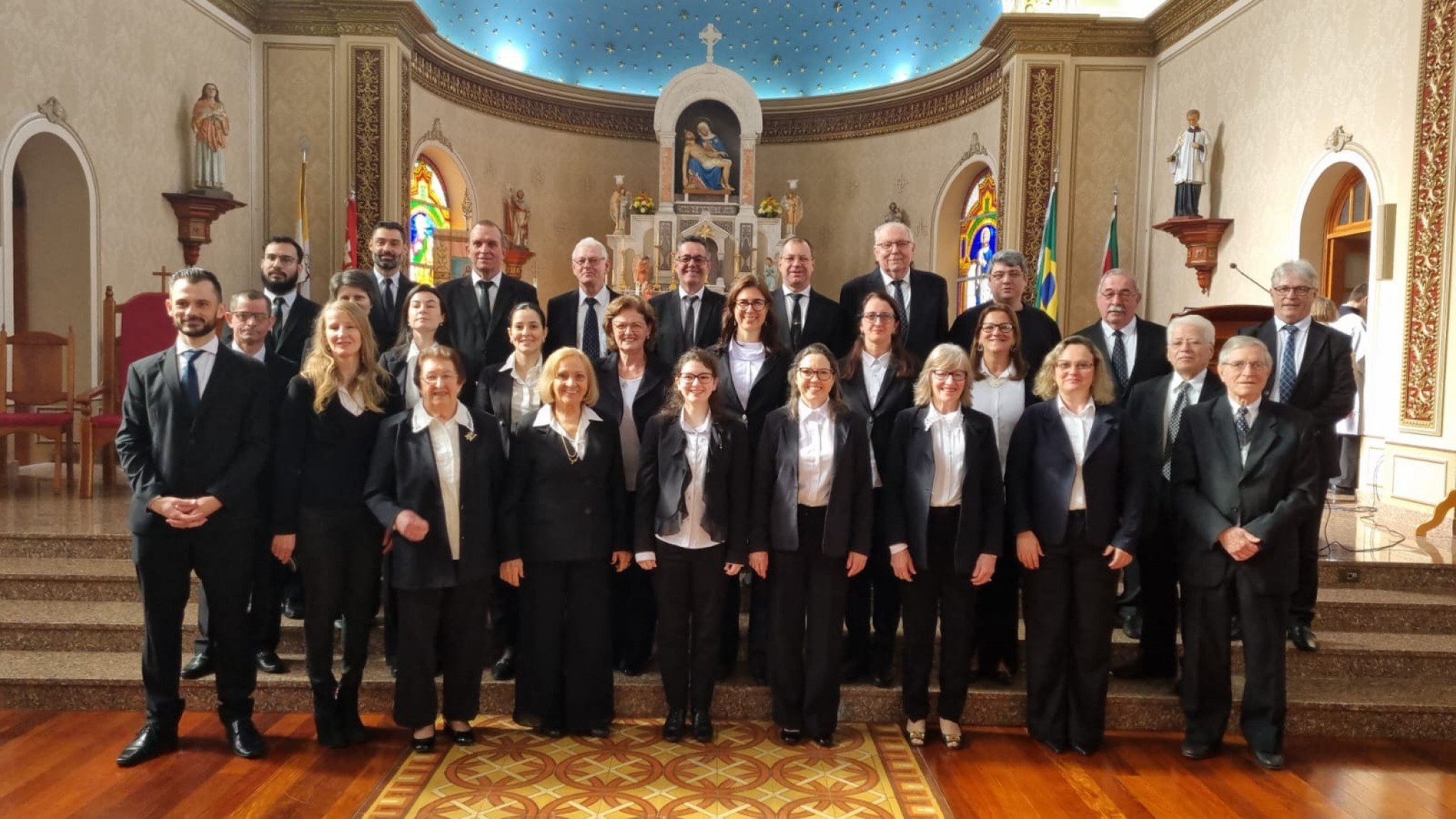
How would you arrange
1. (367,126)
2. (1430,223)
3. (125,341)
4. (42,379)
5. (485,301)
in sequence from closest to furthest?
1. (485,301)
2. (1430,223)
3. (42,379)
4. (125,341)
5. (367,126)

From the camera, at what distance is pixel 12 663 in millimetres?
3924

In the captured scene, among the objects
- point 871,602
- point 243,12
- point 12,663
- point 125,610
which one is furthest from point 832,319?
point 243,12

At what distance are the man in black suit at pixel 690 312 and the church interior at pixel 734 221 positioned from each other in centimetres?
138

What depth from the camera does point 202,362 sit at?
3271 mm

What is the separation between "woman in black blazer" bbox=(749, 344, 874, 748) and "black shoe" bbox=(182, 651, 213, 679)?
2083mm

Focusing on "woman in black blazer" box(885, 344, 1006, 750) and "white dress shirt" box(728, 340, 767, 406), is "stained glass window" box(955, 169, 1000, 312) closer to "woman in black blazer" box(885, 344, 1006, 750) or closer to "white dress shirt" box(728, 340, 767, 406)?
"white dress shirt" box(728, 340, 767, 406)

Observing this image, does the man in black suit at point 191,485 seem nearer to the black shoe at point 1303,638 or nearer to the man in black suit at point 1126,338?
the man in black suit at point 1126,338

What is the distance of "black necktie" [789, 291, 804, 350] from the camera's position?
414 cm

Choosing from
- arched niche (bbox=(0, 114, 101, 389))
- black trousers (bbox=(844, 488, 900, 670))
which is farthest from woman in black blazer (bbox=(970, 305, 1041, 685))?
arched niche (bbox=(0, 114, 101, 389))

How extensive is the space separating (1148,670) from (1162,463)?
887mm

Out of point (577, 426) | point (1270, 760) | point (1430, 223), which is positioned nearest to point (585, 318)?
point (577, 426)

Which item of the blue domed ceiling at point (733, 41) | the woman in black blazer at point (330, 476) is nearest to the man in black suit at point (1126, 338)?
the woman in black blazer at point (330, 476)

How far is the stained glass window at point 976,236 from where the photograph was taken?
1102 cm

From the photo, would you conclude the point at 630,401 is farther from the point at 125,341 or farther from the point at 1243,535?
the point at 125,341
